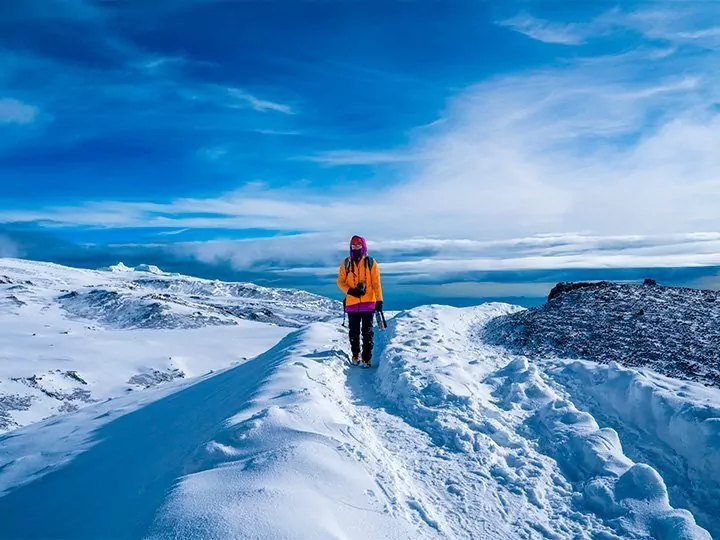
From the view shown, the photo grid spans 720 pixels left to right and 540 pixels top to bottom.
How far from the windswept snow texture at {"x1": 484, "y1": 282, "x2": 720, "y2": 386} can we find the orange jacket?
5.99 metres

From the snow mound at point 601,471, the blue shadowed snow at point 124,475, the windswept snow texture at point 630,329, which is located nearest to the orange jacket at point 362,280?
the blue shadowed snow at point 124,475

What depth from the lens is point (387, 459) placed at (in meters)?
5.89

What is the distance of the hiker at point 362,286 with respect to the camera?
1059cm

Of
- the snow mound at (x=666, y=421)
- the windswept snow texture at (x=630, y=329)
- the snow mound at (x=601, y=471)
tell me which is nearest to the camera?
the snow mound at (x=601, y=471)

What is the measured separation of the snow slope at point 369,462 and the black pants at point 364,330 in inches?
16.8

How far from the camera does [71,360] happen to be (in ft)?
104

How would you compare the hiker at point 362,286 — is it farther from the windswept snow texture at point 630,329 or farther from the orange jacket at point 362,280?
the windswept snow texture at point 630,329

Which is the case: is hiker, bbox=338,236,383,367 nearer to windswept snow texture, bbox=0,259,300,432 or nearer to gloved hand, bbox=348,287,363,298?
gloved hand, bbox=348,287,363,298

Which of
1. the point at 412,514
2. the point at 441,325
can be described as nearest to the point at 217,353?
the point at 441,325

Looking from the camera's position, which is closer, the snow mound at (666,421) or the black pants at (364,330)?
the snow mound at (666,421)

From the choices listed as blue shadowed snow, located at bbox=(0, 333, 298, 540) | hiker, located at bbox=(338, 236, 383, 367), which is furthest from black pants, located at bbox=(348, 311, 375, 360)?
blue shadowed snow, located at bbox=(0, 333, 298, 540)

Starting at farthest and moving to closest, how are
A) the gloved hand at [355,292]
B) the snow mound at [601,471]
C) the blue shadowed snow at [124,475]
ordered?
the gloved hand at [355,292]
the blue shadowed snow at [124,475]
the snow mound at [601,471]

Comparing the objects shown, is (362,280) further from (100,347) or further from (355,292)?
(100,347)

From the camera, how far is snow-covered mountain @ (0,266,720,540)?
15.0 ft
